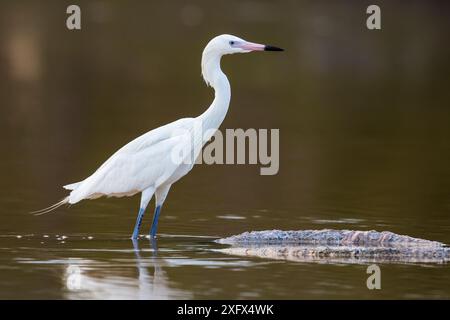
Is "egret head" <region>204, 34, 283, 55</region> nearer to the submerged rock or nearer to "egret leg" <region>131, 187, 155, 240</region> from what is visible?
"egret leg" <region>131, 187, 155, 240</region>

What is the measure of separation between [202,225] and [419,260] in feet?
10.7

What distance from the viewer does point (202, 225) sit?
15.0m

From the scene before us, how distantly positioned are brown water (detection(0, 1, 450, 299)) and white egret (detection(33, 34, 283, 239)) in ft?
1.68

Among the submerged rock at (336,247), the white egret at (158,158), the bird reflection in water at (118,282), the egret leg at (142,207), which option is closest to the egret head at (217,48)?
the white egret at (158,158)

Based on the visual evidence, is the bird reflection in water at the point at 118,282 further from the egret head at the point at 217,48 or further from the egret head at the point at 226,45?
the egret head at the point at 226,45

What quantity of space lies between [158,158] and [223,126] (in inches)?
473

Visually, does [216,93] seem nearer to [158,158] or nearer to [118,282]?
[158,158]

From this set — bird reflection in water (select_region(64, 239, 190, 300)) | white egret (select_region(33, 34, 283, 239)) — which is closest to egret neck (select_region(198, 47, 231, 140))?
white egret (select_region(33, 34, 283, 239))

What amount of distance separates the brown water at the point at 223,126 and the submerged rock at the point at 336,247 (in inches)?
13.9

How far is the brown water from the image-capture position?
1188 centimetres

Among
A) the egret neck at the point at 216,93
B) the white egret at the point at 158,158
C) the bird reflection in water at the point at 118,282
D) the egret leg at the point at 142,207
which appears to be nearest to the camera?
the bird reflection in water at the point at 118,282

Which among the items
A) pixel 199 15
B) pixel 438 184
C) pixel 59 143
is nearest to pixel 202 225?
pixel 438 184

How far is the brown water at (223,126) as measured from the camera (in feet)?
39.0

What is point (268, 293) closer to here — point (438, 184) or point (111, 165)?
point (111, 165)
